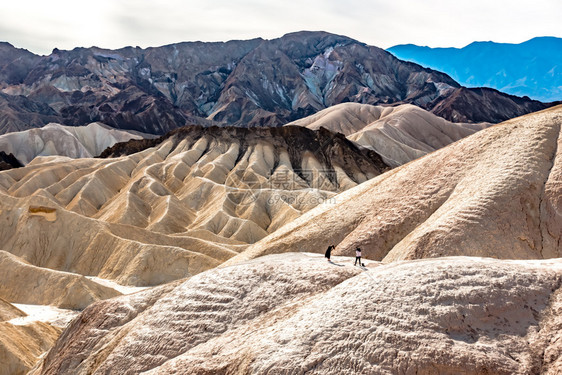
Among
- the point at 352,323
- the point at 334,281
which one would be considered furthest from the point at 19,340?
the point at 352,323

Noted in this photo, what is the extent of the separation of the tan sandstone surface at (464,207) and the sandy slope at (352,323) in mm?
6430

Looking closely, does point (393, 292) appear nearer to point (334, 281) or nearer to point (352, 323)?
point (352, 323)

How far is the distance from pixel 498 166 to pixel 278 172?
208ft

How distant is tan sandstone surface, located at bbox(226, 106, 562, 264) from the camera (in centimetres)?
1989

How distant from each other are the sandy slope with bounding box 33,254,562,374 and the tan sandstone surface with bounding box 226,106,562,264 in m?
6.43

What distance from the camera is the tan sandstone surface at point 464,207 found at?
19.9 meters

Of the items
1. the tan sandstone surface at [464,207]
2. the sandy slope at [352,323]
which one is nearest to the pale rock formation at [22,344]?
the sandy slope at [352,323]

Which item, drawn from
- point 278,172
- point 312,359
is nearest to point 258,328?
point 312,359

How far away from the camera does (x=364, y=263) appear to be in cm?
1599

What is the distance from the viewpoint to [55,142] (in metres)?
131

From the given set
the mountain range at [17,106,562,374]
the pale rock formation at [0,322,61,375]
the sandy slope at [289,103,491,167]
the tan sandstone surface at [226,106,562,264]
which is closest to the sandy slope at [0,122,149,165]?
the sandy slope at [289,103,491,167]

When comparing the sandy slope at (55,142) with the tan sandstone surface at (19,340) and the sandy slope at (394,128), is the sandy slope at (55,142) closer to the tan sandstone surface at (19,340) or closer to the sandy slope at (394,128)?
the sandy slope at (394,128)

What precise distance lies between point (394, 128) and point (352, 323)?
441 feet

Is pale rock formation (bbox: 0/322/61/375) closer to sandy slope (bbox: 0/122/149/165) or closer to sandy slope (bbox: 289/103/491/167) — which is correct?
sandy slope (bbox: 289/103/491/167)
